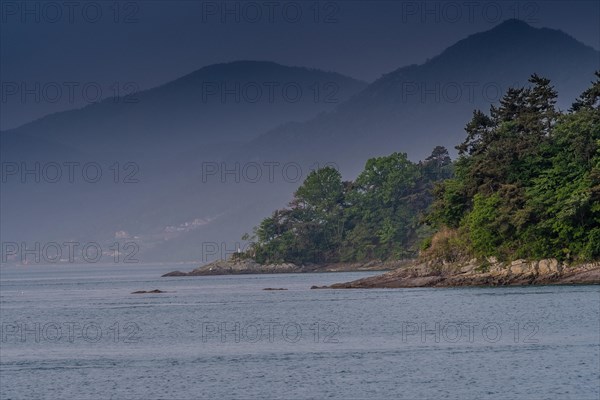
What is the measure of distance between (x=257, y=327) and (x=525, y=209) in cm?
3424

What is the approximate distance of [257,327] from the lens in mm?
68375

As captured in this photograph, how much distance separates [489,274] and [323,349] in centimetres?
4411

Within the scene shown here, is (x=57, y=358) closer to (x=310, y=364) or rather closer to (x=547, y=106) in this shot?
(x=310, y=364)

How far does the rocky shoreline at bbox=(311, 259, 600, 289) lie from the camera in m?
90.6

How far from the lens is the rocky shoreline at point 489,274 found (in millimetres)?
90562

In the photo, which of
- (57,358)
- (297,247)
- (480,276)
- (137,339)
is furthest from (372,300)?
(297,247)

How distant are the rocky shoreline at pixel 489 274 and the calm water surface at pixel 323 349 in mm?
3877

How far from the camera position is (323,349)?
2163 inches

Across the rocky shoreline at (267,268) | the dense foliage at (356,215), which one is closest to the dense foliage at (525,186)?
the dense foliage at (356,215)

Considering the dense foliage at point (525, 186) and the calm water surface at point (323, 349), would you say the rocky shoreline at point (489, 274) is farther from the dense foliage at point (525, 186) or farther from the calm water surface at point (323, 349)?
the calm water surface at point (323, 349)

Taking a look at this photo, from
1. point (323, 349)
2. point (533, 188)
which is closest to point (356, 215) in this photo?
point (533, 188)

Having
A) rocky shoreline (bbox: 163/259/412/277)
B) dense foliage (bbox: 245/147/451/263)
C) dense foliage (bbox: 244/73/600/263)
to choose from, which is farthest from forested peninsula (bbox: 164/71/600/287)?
rocky shoreline (bbox: 163/259/412/277)

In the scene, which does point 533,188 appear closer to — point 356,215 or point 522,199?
point 522,199

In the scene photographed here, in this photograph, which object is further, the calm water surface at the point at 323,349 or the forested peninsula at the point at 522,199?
the forested peninsula at the point at 522,199
